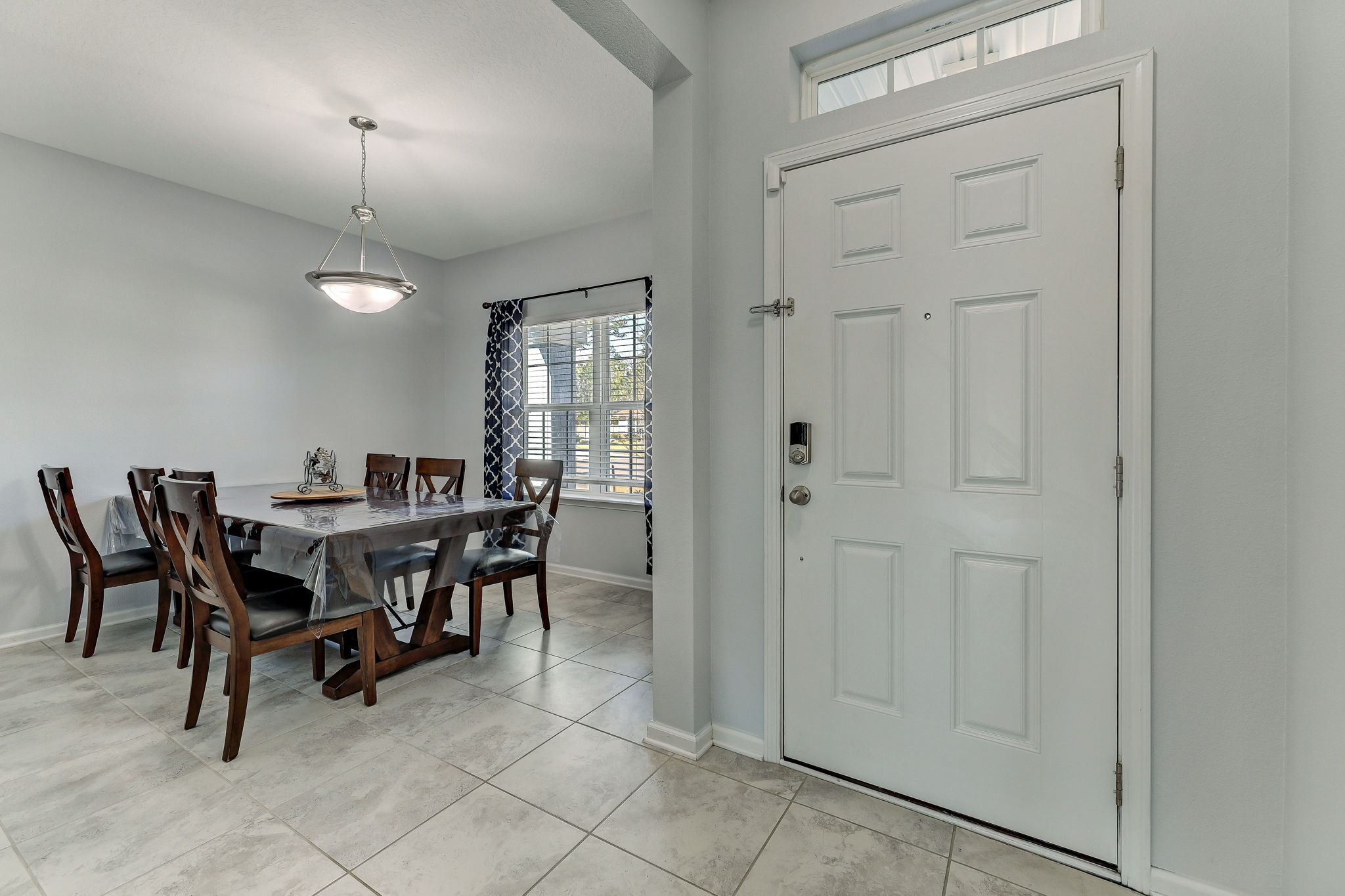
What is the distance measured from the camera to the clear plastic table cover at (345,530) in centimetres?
216

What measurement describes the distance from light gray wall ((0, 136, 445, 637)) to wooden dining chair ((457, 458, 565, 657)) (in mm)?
1896

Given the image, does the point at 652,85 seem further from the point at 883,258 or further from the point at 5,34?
the point at 5,34

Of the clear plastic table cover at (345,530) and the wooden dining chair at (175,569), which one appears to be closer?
the clear plastic table cover at (345,530)

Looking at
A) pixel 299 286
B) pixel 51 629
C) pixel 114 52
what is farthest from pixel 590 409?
pixel 51 629

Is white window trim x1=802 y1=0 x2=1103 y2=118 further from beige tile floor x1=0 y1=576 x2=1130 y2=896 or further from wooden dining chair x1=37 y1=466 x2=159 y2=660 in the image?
wooden dining chair x1=37 y1=466 x2=159 y2=660

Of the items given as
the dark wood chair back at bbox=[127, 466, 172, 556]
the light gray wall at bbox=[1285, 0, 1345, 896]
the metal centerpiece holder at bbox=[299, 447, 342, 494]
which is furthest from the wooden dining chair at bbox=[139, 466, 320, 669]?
the light gray wall at bbox=[1285, 0, 1345, 896]

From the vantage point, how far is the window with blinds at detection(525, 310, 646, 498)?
4.30m

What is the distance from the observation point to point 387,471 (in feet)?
12.9

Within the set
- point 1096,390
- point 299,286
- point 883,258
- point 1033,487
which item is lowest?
point 1033,487

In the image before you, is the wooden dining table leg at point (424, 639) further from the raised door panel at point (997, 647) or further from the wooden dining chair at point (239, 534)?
the raised door panel at point (997, 647)

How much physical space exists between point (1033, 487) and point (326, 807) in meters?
2.22

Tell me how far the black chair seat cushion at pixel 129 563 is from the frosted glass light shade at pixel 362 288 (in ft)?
5.58

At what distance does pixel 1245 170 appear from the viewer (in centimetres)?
128

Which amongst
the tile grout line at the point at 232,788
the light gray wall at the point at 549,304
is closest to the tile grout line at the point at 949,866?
the tile grout line at the point at 232,788
